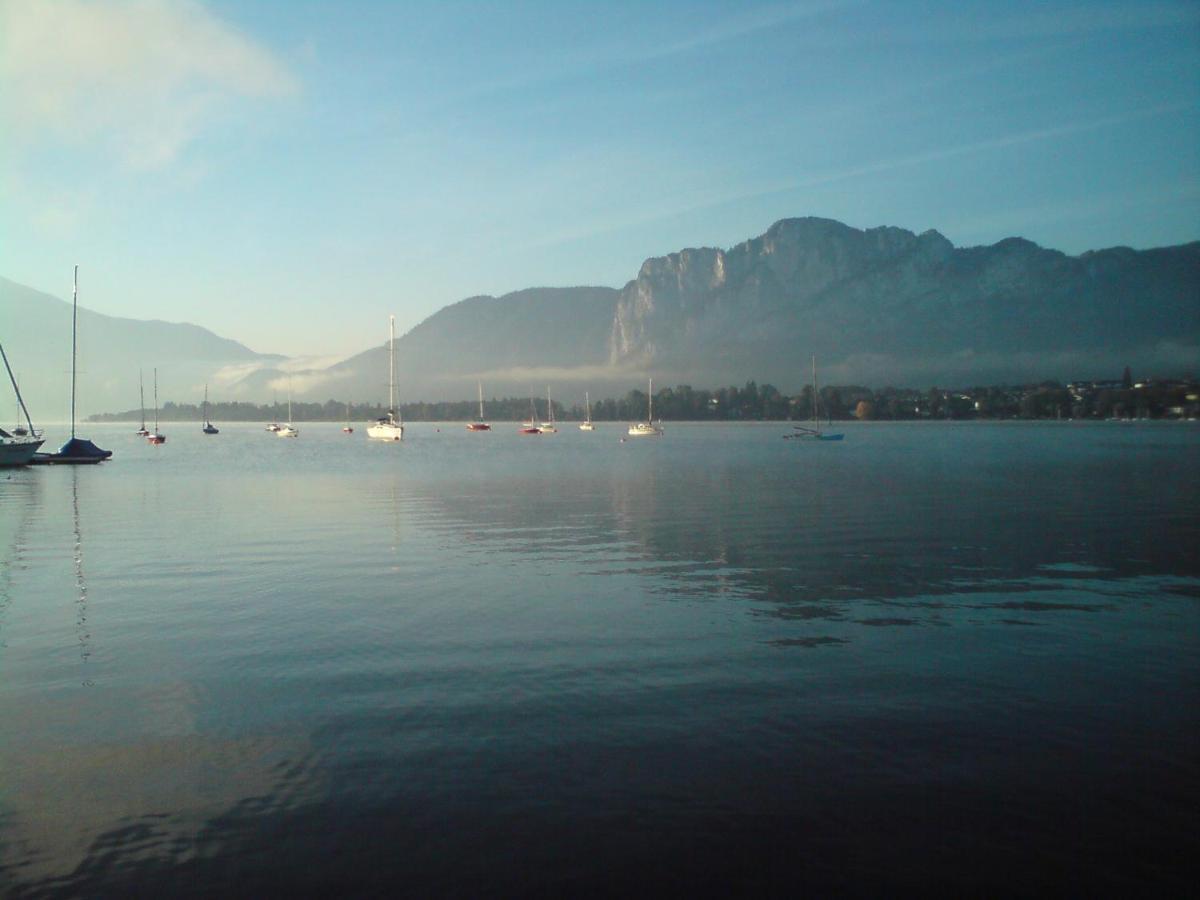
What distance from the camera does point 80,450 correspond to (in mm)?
74000

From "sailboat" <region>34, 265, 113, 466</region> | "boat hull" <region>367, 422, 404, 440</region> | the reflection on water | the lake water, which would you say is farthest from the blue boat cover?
"boat hull" <region>367, 422, 404, 440</region>

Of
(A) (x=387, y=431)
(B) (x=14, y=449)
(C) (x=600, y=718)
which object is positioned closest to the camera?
(C) (x=600, y=718)

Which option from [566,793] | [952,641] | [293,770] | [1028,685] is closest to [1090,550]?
[952,641]

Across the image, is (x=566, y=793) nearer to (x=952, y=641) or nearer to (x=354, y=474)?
(x=952, y=641)

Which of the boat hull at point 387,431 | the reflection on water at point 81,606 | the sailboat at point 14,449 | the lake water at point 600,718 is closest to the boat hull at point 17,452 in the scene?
the sailboat at point 14,449

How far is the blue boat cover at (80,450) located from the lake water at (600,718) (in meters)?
55.6

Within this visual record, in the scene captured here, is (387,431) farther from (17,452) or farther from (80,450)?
(17,452)

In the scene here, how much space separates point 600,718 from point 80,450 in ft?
253

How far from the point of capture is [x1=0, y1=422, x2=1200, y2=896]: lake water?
7266mm

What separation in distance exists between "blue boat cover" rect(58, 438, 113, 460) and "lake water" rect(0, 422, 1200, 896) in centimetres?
5564

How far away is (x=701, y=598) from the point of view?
17547 millimetres

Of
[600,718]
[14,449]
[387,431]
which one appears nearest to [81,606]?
[600,718]

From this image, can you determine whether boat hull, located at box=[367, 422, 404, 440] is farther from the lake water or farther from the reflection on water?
the lake water

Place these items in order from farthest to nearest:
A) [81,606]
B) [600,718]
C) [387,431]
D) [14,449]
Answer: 1. [387,431]
2. [14,449]
3. [81,606]
4. [600,718]
